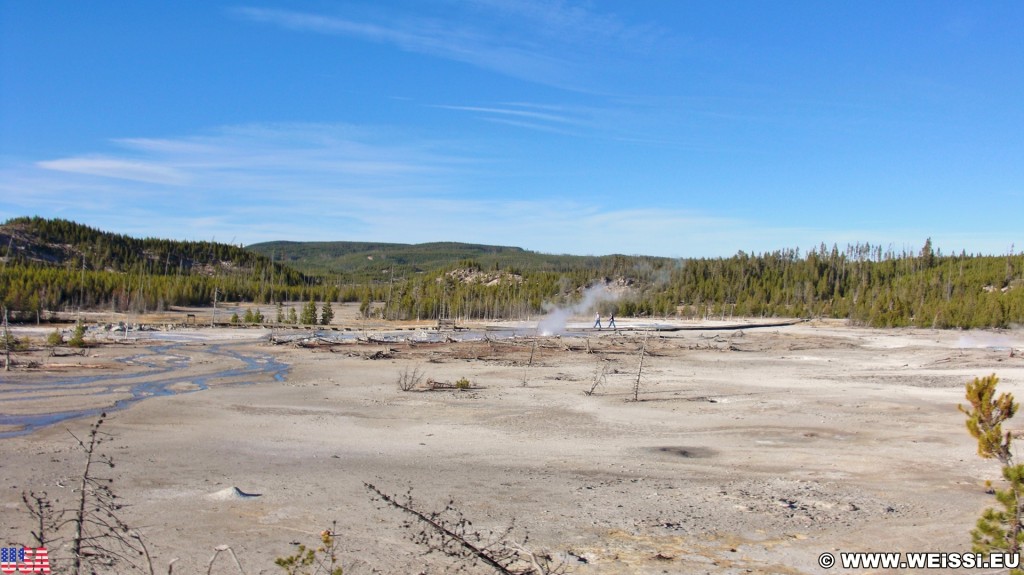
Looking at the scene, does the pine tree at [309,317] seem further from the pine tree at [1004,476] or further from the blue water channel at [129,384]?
the pine tree at [1004,476]

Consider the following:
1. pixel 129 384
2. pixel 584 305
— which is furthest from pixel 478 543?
pixel 584 305

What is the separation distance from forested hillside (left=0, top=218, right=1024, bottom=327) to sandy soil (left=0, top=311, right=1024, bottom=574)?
57.0 metres

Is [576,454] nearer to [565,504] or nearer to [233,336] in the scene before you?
[565,504]

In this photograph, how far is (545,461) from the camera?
56.3ft

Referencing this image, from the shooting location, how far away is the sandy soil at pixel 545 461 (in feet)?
37.6

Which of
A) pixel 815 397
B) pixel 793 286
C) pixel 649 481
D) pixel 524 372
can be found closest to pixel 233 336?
pixel 524 372

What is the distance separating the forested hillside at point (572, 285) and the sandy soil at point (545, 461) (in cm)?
5704

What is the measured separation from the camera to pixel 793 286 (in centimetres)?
12769

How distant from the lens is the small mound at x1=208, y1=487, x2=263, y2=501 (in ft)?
44.3

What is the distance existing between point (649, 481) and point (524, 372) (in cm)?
2173

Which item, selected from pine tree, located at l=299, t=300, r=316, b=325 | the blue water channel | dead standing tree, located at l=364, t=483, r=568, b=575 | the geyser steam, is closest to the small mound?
dead standing tree, located at l=364, t=483, r=568, b=575

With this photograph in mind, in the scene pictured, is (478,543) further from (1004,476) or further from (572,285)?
(572,285)

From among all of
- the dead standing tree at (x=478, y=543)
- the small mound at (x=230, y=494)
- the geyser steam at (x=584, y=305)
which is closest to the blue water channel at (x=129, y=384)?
the small mound at (x=230, y=494)

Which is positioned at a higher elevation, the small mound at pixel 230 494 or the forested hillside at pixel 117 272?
the forested hillside at pixel 117 272
